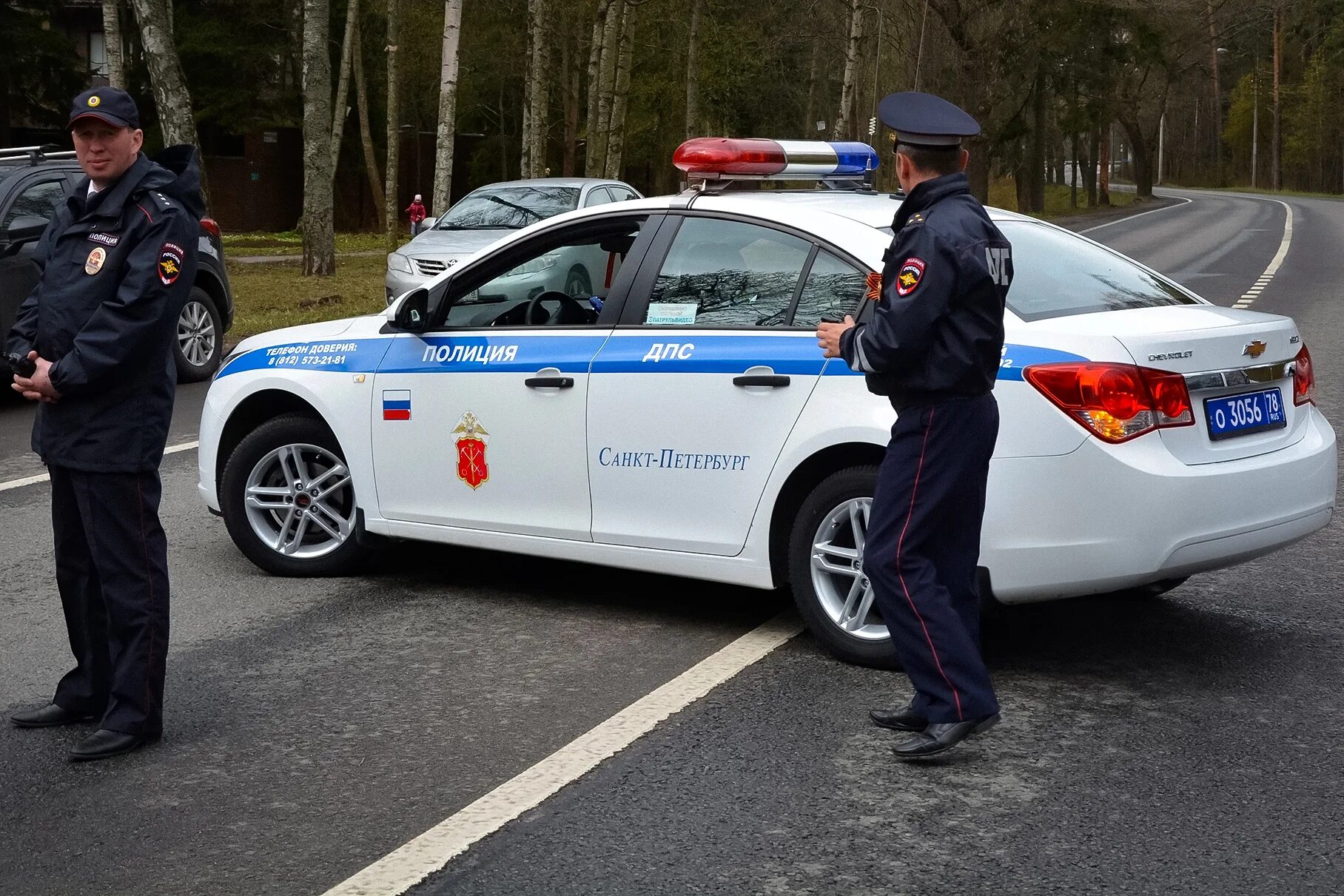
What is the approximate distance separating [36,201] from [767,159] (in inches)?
313

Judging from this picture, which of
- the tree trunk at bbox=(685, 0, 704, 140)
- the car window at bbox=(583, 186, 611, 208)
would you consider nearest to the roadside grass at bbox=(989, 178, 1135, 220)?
the tree trunk at bbox=(685, 0, 704, 140)

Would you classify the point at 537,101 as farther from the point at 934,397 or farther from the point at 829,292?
the point at 934,397

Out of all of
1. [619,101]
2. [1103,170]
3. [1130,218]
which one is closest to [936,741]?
[619,101]

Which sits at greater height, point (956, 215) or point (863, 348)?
point (956, 215)

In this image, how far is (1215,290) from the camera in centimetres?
2278

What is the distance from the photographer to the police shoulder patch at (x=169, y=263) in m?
4.62

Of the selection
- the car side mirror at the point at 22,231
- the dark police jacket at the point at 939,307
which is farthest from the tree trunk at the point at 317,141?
the dark police jacket at the point at 939,307

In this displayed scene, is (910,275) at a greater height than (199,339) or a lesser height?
greater

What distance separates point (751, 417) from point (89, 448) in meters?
2.12

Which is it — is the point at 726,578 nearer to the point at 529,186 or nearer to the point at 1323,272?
the point at 529,186

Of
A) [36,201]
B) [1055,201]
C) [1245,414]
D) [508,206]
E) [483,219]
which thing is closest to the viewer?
[1245,414]

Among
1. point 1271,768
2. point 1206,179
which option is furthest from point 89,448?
point 1206,179

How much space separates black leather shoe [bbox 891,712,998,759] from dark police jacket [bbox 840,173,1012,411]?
2.95ft

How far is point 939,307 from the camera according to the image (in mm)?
4438
